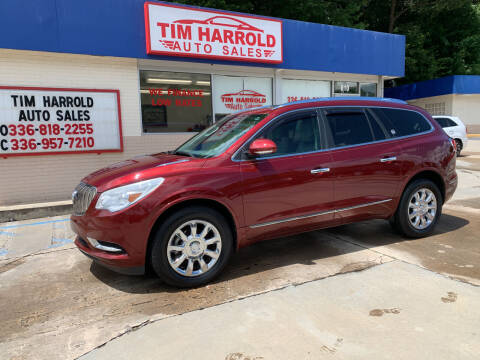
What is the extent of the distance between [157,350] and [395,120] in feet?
13.0

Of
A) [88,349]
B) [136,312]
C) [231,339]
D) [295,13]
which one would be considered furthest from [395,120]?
[295,13]

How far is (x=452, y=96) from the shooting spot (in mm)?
24406

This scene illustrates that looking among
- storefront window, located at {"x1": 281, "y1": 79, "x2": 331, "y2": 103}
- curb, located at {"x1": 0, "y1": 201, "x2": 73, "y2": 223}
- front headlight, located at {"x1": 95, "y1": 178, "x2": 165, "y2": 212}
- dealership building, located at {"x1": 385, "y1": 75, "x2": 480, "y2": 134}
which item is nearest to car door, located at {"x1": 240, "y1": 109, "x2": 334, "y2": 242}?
front headlight, located at {"x1": 95, "y1": 178, "x2": 165, "y2": 212}

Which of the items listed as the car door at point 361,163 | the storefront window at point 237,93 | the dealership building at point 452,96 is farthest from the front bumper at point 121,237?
the dealership building at point 452,96

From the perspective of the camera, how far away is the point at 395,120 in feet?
15.6

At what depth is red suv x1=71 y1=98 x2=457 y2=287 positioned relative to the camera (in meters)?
3.36

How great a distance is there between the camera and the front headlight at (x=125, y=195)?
3.31m

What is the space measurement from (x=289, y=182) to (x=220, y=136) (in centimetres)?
100

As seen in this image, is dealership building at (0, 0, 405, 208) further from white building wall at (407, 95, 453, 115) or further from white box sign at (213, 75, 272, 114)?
white building wall at (407, 95, 453, 115)

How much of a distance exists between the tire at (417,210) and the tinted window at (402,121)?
2.25 feet

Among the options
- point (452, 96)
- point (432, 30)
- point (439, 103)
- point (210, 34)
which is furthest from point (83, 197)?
point (432, 30)

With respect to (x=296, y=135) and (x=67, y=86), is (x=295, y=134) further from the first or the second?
(x=67, y=86)

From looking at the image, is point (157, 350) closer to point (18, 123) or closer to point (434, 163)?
point (434, 163)

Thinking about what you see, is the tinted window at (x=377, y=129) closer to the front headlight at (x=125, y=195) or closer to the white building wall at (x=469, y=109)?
the front headlight at (x=125, y=195)
